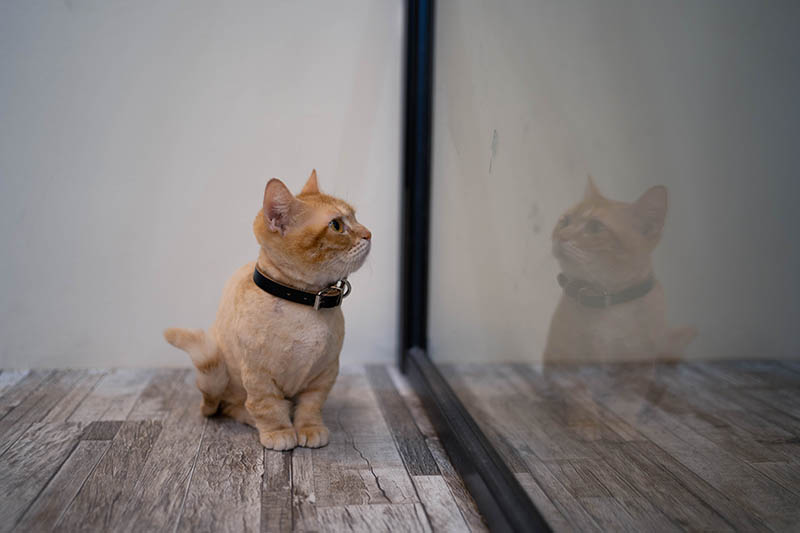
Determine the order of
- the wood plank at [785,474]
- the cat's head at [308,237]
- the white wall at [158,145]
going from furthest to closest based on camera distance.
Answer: the white wall at [158,145] → the cat's head at [308,237] → the wood plank at [785,474]

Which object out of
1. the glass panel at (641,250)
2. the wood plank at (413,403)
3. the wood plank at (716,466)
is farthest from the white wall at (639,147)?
the wood plank at (413,403)

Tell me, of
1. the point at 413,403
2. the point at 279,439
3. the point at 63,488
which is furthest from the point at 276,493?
the point at 413,403

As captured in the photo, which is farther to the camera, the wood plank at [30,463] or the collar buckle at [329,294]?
the collar buckle at [329,294]

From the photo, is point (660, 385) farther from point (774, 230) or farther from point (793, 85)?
point (793, 85)

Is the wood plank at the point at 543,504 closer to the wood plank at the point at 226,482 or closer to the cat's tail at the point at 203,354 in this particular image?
the wood plank at the point at 226,482

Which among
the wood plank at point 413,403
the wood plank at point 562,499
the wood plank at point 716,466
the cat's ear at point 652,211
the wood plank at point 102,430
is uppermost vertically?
the cat's ear at point 652,211

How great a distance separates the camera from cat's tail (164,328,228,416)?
1.43 m

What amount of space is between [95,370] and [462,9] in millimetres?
1497

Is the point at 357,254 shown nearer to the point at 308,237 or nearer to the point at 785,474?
the point at 308,237

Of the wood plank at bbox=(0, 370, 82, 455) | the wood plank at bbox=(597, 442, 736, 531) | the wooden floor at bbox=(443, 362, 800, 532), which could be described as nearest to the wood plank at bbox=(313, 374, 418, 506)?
the wooden floor at bbox=(443, 362, 800, 532)

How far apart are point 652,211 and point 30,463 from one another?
50.0 inches

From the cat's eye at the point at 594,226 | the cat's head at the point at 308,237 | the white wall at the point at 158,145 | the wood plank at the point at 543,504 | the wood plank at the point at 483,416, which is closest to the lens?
the wood plank at the point at 543,504

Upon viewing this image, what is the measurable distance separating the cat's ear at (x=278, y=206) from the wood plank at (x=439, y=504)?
0.59m

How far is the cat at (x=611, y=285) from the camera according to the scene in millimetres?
901
